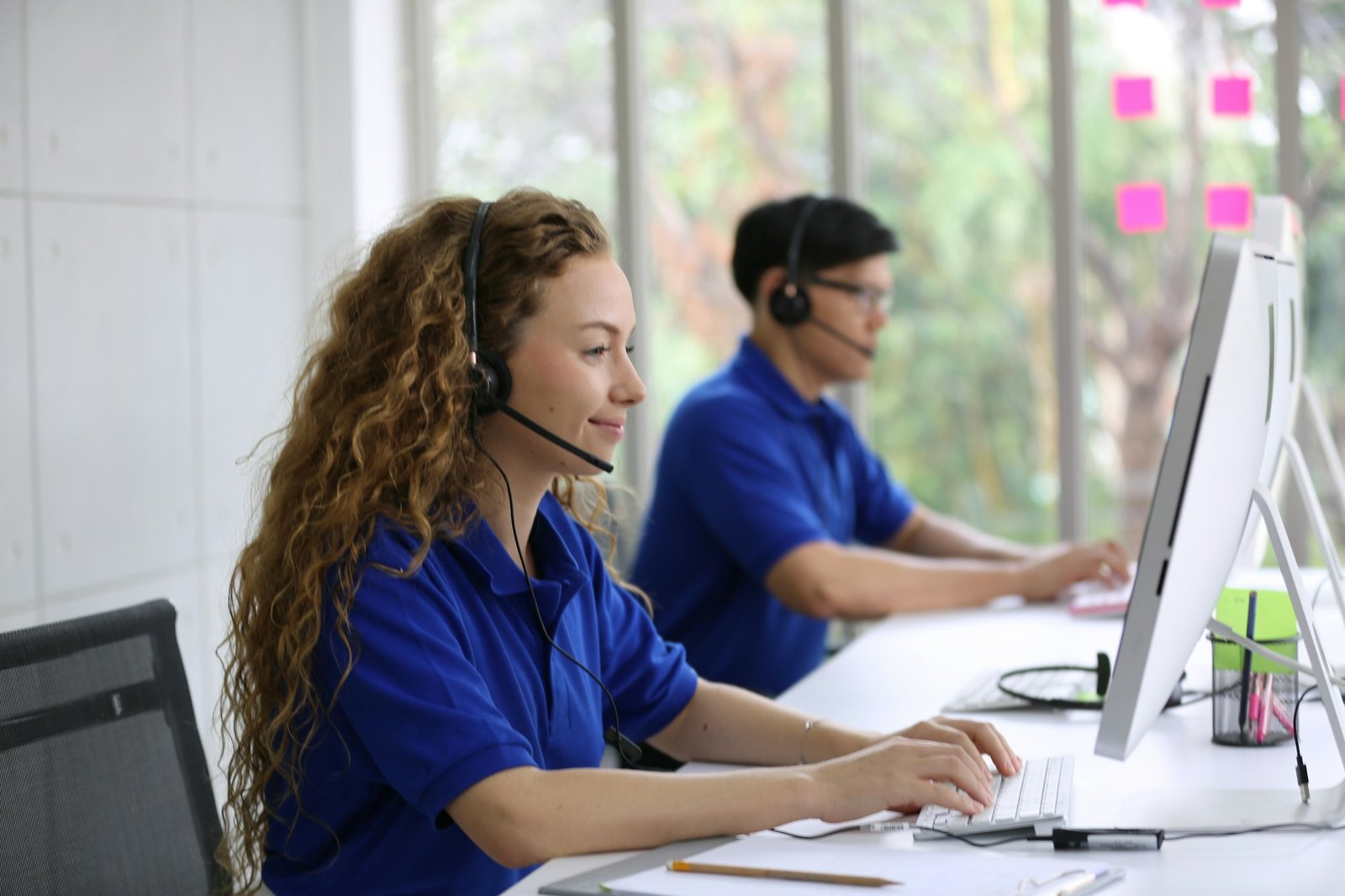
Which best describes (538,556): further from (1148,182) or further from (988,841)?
(1148,182)

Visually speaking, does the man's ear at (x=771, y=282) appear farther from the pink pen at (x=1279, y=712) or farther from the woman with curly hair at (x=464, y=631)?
the pink pen at (x=1279, y=712)

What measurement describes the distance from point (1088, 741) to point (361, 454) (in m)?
0.84

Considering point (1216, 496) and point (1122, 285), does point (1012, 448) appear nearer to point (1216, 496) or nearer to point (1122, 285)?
point (1122, 285)

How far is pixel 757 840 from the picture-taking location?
1.13 metres

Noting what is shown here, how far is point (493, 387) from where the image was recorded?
1310 mm

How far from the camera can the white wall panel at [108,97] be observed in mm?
2393

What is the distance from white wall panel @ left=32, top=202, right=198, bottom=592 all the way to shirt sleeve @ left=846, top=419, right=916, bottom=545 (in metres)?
1.38

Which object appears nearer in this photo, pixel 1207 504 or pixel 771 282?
pixel 1207 504

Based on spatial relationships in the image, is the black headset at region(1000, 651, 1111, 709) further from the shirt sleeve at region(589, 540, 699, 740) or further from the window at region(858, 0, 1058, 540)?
the window at region(858, 0, 1058, 540)

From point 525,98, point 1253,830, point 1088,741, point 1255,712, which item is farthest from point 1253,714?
point 525,98

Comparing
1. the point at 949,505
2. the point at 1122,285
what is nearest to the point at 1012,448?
the point at 949,505

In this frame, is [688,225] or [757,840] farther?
[688,225]

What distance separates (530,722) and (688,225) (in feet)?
7.72

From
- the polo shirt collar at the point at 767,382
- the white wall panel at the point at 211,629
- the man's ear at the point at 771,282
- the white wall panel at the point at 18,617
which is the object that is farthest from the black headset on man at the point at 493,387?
the white wall panel at the point at 211,629
